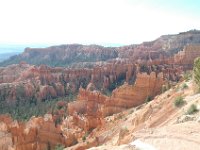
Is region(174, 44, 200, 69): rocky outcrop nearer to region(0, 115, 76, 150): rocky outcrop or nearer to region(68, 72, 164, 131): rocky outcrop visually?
region(68, 72, 164, 131): rocky outcrop

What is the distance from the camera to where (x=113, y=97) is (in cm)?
5550

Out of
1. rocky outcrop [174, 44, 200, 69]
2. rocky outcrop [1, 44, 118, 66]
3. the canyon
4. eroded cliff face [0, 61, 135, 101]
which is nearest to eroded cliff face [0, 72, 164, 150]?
the canyon

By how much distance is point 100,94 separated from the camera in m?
63.3

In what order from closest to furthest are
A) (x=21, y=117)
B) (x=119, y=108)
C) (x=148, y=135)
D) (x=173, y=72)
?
(x=148, y=135), (x=119, y=108), (x=21, y=117), (x=173, y=72)

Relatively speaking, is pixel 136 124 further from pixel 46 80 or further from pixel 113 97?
pixel 46 80

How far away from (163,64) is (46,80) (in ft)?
99.3

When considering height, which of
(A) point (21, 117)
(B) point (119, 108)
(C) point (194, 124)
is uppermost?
(C) point (194, 124)

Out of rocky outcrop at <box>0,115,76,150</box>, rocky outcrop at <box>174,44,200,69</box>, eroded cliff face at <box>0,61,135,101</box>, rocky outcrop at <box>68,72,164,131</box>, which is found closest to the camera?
rocky outcrop at <box>0,115,76,150</box>

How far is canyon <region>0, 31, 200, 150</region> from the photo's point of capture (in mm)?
36094

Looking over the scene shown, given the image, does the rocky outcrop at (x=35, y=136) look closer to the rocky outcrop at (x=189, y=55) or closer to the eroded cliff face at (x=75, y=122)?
the eroded cliff face at (x=75, y=122)

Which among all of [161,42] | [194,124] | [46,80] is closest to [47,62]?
[161,42]

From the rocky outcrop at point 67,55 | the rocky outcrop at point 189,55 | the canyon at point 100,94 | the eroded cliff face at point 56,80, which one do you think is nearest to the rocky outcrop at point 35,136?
the canyon at point 100,94

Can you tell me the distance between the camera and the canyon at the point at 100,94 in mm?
36094

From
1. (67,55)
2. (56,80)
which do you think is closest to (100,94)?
(56,80)
